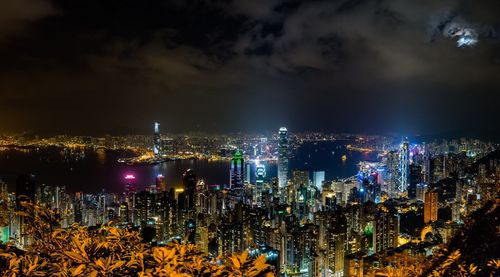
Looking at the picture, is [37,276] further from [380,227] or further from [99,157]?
[99,157]

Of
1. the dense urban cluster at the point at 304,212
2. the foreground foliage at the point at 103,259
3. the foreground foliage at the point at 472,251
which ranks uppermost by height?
the foreground foliage at the point at 103,259

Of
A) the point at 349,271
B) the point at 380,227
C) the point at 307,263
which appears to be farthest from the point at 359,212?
the point at 349,271

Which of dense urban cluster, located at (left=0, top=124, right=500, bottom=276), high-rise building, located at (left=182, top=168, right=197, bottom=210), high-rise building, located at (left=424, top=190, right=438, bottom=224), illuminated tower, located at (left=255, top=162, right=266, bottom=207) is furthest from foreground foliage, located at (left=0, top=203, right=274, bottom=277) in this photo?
illuminated tower, located at (left=255, top=162, right=266, bottom=207)

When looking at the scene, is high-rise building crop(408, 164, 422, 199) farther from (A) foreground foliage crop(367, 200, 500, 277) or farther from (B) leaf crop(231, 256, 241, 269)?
(B) leaf crop(231, 256, 241, 269)

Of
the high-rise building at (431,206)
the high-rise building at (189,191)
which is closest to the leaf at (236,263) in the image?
the high-rise building at (189,191)

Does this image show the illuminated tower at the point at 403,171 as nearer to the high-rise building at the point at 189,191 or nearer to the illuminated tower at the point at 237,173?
the illuminated tower at the point at 237,173
